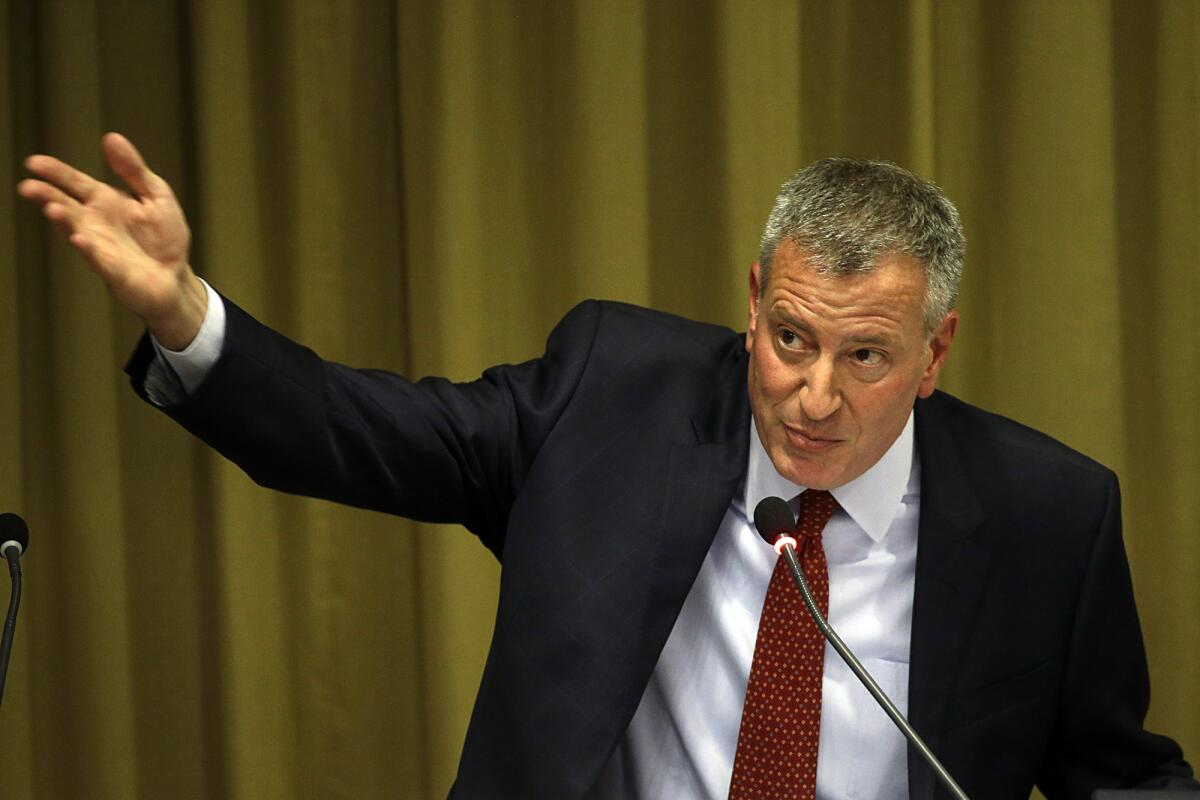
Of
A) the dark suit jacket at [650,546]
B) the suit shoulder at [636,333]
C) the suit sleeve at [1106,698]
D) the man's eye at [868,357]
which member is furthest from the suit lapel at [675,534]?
the suit sleeve at [1106,698]

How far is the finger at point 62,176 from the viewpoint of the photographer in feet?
4.85

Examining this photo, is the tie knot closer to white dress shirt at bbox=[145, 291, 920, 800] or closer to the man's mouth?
white dress shirt at bbox=[145, 291, 920, 800]

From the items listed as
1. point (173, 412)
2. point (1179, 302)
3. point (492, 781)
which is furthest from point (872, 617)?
point (1179, 302)

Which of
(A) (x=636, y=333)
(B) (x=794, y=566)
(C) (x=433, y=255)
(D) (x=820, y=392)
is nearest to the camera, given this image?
(B) (x=794, y=566)

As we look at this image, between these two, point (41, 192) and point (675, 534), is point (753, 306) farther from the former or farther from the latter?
point (41, 192)

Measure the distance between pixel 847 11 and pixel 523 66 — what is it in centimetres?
65

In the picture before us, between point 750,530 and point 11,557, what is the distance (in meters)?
0.93

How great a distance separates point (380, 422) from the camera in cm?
186

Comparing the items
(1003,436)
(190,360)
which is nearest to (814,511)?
(1003,436)

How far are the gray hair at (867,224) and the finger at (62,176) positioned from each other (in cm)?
82

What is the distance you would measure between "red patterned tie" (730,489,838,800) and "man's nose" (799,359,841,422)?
0.74 feet

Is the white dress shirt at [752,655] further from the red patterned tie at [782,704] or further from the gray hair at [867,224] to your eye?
the gray hair at [867,224]

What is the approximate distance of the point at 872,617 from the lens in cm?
200

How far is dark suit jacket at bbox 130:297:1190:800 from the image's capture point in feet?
6.16
